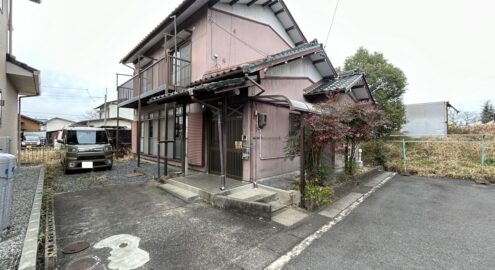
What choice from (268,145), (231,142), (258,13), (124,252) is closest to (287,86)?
(268,145)

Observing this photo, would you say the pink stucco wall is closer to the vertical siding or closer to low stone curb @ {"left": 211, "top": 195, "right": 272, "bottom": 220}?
low stone curb @ {"left": 211, "top": 195, "right": 272, "bottom": 220}

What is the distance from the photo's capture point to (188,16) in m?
8.64

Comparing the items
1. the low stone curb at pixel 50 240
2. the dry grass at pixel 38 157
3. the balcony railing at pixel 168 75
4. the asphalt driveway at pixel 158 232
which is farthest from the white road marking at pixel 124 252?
the dry grass at pixel 38 157

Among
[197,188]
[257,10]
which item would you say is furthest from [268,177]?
[257,10]

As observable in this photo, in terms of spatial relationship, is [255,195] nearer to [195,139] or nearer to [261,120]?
[261,120]

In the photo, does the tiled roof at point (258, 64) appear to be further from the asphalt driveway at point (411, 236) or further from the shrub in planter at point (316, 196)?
the asphalt driveway at point (411, 236)

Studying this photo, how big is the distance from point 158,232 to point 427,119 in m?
18.6

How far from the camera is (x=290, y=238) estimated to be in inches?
148

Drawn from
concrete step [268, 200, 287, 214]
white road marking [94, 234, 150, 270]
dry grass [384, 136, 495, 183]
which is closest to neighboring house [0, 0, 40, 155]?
white road marking [94, 234, 150, 270]

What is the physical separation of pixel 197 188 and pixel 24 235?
3351 millimetres

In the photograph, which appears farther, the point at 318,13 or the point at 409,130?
the point at 409,130

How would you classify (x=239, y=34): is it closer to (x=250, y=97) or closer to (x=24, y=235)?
(x=250, y=97)

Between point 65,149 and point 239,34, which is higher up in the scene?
point 239,34

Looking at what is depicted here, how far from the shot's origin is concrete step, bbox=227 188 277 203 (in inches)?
209
